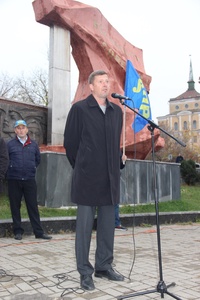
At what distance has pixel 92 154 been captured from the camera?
335 cm

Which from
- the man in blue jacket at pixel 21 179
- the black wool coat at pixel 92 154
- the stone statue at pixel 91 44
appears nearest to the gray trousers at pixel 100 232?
the black wool coat at pixel 92 154

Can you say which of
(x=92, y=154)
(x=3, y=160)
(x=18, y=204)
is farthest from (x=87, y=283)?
(x=18, y=204)

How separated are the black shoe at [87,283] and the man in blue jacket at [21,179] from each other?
2722mm

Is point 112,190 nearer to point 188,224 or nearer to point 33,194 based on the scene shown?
point 33,194

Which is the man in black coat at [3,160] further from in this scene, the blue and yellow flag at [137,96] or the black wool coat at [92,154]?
the blue and yellow flag at [137,96]

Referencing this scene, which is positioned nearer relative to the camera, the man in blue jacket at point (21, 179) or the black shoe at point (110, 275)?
the black shoe at point (110, 275)

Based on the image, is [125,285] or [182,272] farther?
[182,272]

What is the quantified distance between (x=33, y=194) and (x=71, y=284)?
2.81 meters

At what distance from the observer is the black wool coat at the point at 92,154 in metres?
3.33

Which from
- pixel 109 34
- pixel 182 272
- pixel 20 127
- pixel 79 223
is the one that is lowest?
pixel 182 272

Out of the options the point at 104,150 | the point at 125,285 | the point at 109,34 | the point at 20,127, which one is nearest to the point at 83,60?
the point at 109,34

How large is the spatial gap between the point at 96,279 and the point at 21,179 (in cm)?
280

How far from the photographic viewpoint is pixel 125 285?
3270 mm

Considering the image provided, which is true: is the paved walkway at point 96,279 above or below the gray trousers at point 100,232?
below
